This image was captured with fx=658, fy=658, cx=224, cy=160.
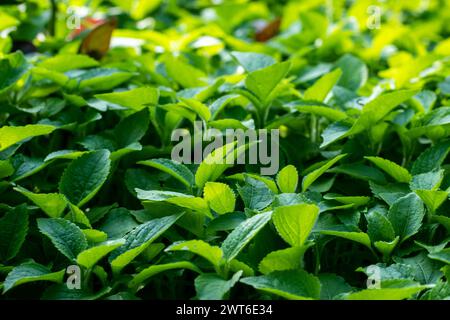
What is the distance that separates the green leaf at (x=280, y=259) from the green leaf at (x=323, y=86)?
0.57m

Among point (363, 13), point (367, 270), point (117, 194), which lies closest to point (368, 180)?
point (367, 270)

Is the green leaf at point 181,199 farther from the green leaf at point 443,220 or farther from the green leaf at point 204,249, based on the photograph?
the green leaf at point 443,220

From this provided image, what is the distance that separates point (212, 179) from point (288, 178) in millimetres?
160

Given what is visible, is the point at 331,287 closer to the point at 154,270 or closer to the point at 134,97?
the point at 154,270

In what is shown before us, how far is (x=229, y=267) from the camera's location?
1.14 meters

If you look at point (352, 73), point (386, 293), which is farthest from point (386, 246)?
point (352, 73)

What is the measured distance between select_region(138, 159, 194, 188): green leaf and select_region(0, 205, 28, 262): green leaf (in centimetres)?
27

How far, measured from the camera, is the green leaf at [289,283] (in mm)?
1062

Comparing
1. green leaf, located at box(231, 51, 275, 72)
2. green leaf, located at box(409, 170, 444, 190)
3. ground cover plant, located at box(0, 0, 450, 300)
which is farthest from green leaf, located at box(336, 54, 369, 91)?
green leaf, located at box(409, 170, 444, 190)

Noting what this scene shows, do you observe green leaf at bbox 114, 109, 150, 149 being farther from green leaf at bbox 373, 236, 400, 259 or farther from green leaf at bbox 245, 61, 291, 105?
green leaf at bbox 373, 236, 400, 259

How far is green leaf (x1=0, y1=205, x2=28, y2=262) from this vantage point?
1245 mm

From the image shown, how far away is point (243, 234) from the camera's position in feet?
3.68

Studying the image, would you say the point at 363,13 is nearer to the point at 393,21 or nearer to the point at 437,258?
the point at 393,21
